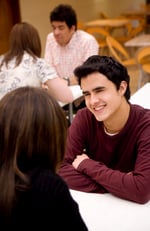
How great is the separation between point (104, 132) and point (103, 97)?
0.17m

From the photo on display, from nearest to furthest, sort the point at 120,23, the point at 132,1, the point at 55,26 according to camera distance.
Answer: the point at 55,26 < the point at 120,23 < the point at 132,1

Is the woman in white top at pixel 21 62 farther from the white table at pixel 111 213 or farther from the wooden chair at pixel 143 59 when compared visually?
the wooden chair at pixel 143 59

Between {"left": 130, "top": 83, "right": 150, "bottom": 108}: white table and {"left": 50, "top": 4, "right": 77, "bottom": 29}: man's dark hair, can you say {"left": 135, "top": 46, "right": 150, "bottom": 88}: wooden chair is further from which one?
{"left": 130, "top": 83, "right": 150, "bottom": 108}: white table

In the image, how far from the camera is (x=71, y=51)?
3.55 meters

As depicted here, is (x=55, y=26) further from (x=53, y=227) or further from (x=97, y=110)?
(x=53, y=227)

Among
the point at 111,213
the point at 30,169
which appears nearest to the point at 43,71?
the point at 111,213

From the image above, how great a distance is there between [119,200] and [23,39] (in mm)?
1521

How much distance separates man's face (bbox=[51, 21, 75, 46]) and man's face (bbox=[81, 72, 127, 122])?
1.79 meters

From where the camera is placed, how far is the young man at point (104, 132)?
63.9 inches

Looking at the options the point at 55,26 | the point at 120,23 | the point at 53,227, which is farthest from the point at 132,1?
the point at 53,227

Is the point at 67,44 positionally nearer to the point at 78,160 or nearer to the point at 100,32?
the point at 78,160

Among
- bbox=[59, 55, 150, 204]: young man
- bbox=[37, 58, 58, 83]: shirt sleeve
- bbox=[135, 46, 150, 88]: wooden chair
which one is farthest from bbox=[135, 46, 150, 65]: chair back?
bbox=[59, 55, 150, 204]: young man

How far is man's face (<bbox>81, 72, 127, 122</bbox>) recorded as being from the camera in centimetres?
171

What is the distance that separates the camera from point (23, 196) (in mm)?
936
